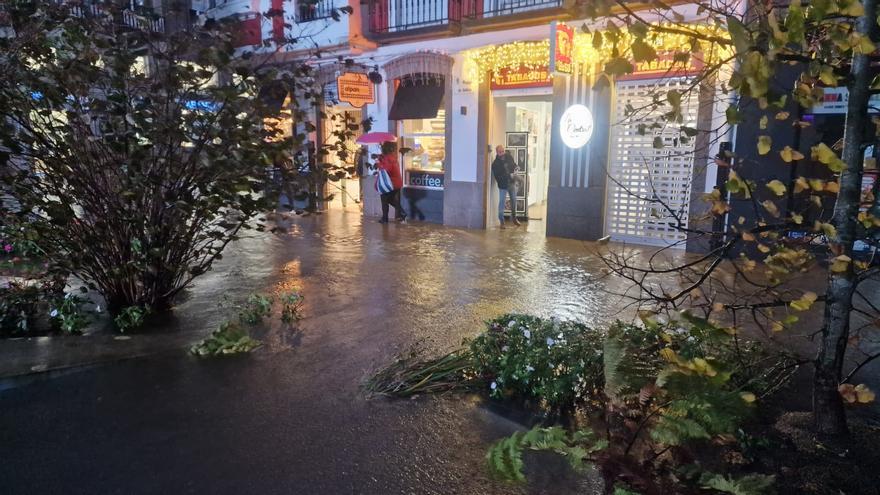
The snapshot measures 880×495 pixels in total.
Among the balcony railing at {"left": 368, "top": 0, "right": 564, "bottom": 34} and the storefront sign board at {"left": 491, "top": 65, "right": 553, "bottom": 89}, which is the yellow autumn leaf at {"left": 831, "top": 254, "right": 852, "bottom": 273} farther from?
the storefront sign board at {"left": 491, "top": 65, "right": 553, "bottom": 89}

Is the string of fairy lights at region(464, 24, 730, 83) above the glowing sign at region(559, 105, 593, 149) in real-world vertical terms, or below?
above

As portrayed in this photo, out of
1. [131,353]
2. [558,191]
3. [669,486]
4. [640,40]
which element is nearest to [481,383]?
[669,486]

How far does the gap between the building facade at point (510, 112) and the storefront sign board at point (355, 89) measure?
4 cm

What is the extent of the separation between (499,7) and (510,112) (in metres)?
2.53

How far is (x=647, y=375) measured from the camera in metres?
3.55

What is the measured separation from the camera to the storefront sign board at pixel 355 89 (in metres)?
14.1

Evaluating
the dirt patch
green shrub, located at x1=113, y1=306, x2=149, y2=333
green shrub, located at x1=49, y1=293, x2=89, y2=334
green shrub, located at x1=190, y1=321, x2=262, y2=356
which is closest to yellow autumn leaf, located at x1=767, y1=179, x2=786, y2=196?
the dirt patch

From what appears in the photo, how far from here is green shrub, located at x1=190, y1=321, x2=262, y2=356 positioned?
5.40 metres

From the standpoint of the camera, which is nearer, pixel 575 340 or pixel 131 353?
pixel 575 340

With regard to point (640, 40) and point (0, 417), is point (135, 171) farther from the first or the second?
point (640, 40)

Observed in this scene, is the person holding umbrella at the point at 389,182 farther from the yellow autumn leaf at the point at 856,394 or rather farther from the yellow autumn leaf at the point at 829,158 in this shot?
the yellow autumn leaf at the point at 829,158

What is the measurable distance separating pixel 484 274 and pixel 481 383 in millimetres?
4244

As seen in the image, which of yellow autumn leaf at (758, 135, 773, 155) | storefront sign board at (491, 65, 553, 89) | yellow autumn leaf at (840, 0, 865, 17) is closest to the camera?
yellow autumn leaf at (840, 0, 865, 17)

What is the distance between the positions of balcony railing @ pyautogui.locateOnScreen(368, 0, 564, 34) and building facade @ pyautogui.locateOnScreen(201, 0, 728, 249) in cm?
3
